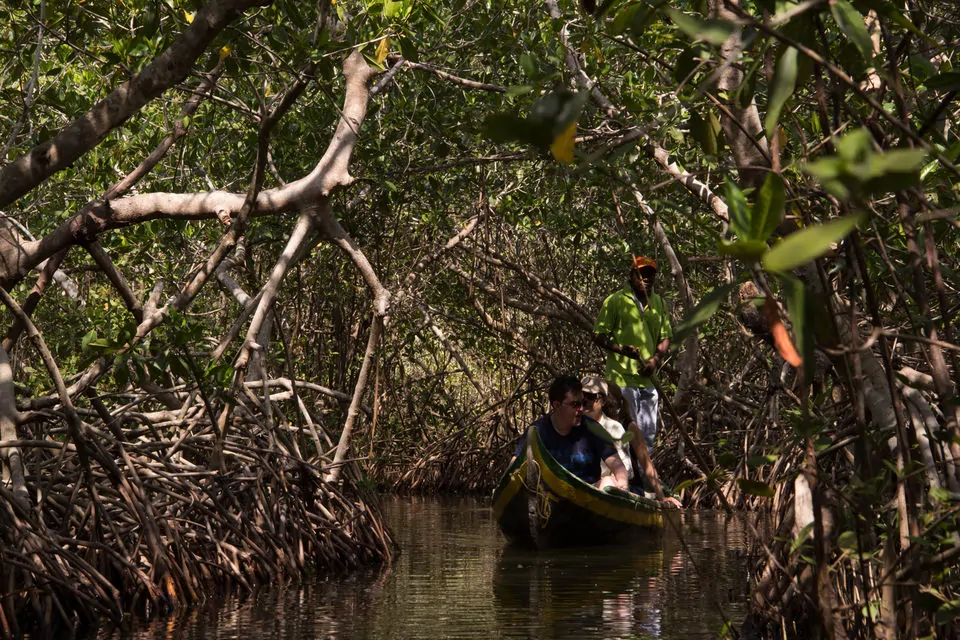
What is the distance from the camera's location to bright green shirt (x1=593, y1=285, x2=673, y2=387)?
8211 mm

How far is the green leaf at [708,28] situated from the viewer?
72.6 inches

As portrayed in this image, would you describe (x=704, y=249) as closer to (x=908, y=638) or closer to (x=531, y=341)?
(x=531, y=341)

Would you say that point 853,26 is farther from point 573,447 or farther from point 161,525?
point 573,447

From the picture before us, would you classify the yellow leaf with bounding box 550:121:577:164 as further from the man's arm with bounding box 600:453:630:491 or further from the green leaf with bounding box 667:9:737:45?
the man's arm with bounding box 600:453:630:491

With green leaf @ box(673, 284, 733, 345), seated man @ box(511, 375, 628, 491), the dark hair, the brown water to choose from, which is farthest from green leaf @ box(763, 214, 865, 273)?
seated man @ box(511, 375, 628, 491)

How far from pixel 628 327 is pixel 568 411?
2.54ft

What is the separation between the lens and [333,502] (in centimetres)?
736

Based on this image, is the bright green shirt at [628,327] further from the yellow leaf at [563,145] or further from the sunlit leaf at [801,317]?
the sunlit leaf at [801,317]

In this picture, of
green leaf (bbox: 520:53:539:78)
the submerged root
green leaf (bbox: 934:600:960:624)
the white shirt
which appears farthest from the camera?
the white shirt

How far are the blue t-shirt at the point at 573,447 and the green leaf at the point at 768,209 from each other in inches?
247

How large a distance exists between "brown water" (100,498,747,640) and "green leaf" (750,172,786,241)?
7.65 ft

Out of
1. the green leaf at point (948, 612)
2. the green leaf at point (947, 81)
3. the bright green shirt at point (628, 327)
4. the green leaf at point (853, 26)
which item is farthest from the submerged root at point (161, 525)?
the green leaf at point (853, 26)

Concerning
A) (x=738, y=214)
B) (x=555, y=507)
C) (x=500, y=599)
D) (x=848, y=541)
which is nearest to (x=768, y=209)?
(x=738, y=214)

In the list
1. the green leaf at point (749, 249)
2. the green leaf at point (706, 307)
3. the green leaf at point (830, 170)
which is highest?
the green leaf at point (830, 170)
